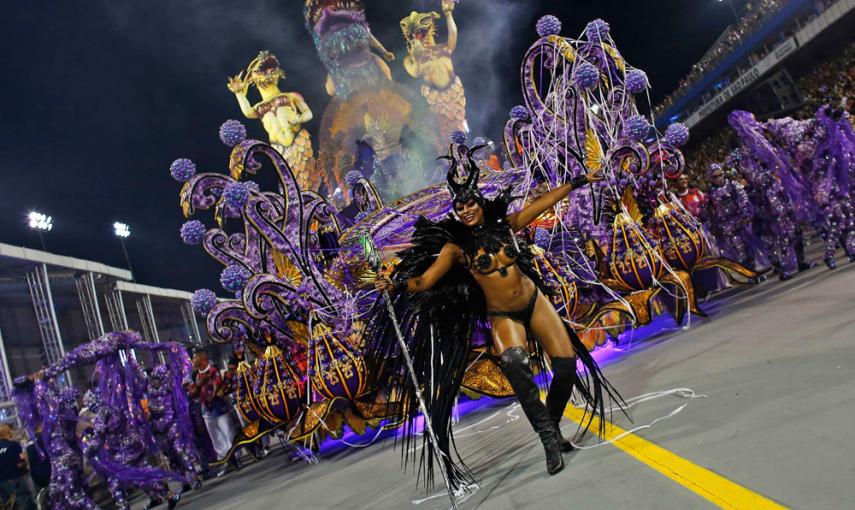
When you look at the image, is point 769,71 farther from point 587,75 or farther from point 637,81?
point 587,75

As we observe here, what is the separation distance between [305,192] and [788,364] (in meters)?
7.19

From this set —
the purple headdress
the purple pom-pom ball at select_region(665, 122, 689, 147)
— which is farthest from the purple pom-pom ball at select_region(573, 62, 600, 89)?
the purple headdress

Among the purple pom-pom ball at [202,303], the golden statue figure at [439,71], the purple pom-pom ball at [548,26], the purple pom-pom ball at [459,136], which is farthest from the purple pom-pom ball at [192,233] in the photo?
the golden statue figure at [439,71]

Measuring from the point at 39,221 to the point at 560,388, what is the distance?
79.9 ft

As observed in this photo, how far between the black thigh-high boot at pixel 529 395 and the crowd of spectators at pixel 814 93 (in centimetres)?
1312

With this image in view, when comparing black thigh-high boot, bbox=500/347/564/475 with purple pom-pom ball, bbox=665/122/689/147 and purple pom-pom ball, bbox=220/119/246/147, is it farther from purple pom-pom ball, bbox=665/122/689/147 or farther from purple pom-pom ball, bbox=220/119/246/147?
purple pom-pom ball, bbox=220/119/246/147

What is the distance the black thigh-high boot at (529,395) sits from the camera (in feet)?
11.6

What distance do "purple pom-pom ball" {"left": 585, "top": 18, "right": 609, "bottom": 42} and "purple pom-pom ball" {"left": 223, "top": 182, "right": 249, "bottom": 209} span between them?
4598 mm

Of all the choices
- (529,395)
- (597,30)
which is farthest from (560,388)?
(597,30)

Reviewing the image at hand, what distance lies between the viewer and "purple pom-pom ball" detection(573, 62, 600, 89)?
691 centimetres

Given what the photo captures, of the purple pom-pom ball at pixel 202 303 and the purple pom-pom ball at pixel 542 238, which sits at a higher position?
the purple pom-pom ball at pixel 202 303

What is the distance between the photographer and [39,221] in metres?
22.6

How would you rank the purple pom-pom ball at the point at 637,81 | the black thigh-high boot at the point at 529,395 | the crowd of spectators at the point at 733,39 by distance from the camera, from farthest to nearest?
the crowd of spectators at the point at 733,39 → the purple pom-pom ball at the point at 637,81 → the black thigh-high boot at the point at 529,395

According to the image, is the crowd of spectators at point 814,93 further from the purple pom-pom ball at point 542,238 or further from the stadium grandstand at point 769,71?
the purple pom-pom ball at point 542,238
